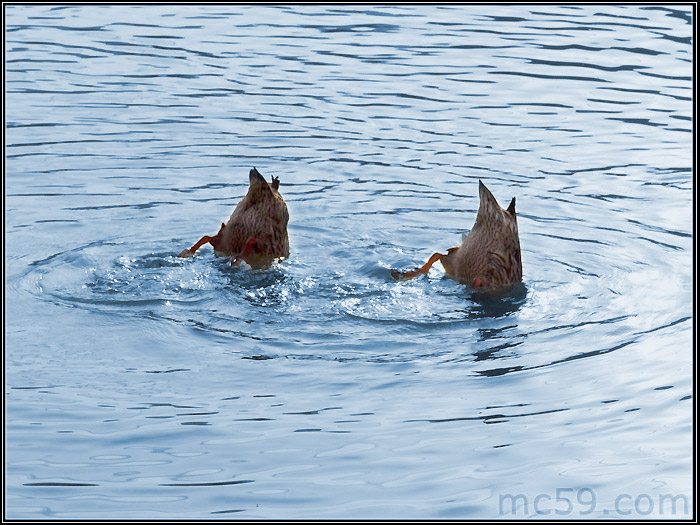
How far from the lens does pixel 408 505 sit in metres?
5.52

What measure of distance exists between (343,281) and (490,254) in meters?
1.10

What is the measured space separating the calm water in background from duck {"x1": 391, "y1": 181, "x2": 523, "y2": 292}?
174mm

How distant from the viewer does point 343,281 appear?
27.7 ft

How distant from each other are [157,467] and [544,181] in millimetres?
6222

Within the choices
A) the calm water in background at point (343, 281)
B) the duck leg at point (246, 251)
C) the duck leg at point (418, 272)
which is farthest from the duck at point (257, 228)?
the duck leg at point (418, 272)

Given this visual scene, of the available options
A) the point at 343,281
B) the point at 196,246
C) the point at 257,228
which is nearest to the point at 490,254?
the point at 343,281

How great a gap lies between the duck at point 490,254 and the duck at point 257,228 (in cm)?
94

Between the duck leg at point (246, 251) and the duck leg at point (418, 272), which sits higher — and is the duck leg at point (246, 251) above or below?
above

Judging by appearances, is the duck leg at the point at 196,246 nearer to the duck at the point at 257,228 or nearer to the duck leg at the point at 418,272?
the duck at the point at 257,228

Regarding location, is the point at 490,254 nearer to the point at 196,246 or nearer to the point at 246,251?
the point at 246,251

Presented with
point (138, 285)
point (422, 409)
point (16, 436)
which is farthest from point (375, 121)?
point (16, 436)

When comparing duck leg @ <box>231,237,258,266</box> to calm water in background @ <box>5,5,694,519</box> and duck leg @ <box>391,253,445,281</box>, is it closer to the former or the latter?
calm water in background @ <box>5,5,694,519</box>

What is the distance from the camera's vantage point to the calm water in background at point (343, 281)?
582cm

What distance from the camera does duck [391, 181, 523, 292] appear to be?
8445 millimetres
